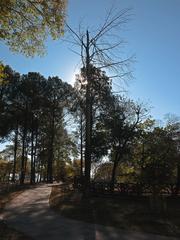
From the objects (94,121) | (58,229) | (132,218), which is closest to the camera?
(58,229)

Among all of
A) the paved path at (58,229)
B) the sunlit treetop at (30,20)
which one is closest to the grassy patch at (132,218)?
the paved path at (58,229)

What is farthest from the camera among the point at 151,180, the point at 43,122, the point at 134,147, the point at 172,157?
the point at 43,122

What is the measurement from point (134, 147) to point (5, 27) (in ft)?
82.8

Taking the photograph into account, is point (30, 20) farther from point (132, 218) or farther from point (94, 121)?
point (94, 121)

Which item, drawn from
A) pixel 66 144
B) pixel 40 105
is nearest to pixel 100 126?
pixel 40 105

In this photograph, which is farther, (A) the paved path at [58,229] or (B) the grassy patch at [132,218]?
(B) the grassy patch at [132,218]

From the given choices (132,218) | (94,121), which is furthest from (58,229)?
(94,121)

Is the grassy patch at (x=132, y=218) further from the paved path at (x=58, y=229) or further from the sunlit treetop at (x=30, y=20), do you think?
the sunlit treetop at (x=30, y=20)

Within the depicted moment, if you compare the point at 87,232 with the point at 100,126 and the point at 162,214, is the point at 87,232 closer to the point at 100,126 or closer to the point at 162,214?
the point at 162,214

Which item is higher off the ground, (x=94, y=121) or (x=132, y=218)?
(x=94, y=121)

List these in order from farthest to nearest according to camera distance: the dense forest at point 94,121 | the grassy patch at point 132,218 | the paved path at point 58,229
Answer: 1. the dense forest at point 94,121
2. the grassy patch at point 132,218
3. the paved path at point 58,229

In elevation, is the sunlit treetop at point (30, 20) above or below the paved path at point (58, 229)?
above

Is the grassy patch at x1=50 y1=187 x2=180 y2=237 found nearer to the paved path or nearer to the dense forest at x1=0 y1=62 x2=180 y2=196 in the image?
the paved path

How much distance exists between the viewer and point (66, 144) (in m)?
52.0
